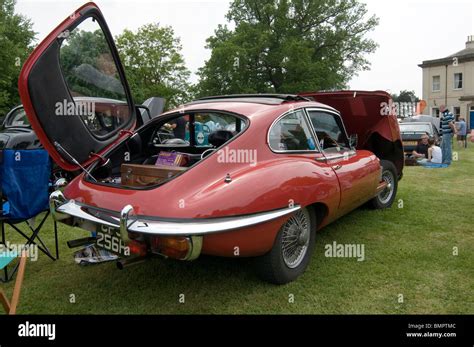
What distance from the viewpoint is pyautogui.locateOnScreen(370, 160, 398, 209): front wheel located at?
5.75m

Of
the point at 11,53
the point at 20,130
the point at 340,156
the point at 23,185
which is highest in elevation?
the point at 11,53

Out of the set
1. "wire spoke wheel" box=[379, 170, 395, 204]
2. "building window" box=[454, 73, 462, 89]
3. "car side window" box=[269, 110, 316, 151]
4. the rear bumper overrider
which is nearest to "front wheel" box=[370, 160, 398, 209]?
"wire spoke wheel" box=[379, 170, 395, 204]

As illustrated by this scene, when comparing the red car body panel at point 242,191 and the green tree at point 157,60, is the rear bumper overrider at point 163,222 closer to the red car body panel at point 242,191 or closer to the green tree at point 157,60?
the red car body panel at point 242,191

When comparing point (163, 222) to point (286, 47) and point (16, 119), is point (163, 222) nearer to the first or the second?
point (16, 119)

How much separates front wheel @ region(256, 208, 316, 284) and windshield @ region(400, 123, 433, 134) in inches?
453

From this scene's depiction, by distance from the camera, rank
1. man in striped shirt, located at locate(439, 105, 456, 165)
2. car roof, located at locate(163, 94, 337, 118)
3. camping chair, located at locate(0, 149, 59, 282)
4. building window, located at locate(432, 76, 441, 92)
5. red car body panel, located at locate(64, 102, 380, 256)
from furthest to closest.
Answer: building window, located at locate(432, 76, 441, 92)
man in striped shirt, located at locate(439, 105, 456, 165)
camping chair, located at locate(0, 149, 59, 282)
car roof, located at locate(163, 94, 337, 118)
red car body panel, located at locate(64, 102, 380, 256)

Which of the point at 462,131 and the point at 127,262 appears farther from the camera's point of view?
the point at 462,131

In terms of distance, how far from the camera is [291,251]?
3459mm

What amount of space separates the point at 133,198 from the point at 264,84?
96.2ft

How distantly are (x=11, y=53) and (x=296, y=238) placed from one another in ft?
60.4

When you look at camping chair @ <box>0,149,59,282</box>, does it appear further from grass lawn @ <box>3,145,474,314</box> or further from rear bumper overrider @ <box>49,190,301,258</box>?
rear bumper overrider @ <box>49,190,301,258</box>

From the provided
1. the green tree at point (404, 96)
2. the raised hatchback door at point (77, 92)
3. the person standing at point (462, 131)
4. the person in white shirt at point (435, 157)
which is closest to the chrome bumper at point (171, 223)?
the raised hatchback door at point (77, 92)

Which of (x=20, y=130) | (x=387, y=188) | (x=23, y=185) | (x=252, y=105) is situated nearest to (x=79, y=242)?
(x=23, y=185)
